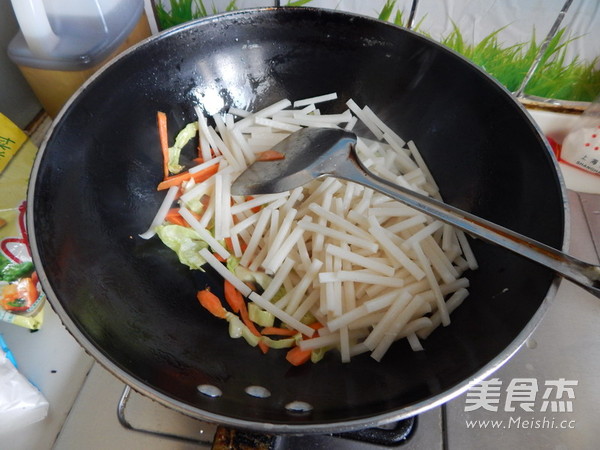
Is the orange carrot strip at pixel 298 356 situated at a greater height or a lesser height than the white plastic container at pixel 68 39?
lesser

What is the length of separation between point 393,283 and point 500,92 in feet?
1.50

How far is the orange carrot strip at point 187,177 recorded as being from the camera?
99 centimetres

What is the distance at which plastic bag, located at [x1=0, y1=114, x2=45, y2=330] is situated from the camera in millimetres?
940

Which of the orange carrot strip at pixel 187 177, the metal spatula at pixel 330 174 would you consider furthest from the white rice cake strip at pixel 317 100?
the orange carrot strip at pixel 187 177

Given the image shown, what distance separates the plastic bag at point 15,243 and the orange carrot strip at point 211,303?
410 mm

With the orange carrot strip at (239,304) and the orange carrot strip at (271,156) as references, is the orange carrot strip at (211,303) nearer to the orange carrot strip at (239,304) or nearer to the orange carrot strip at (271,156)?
the orange carrot strip at (239,304)

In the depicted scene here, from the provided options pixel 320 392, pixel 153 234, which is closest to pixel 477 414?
pixel 320 392

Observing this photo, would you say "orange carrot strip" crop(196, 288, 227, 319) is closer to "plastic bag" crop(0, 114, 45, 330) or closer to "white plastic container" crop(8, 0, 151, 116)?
"plastic bag" crop(0, 114, 45, 330)

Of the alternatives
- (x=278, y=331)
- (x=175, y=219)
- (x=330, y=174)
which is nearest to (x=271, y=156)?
(x=330, y=174)

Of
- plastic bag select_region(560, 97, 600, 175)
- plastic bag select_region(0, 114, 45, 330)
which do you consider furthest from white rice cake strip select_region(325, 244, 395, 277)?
plastic bag select_region(560, 97, 600, 175)

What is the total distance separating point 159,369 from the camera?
681 mm

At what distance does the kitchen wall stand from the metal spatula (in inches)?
28.3

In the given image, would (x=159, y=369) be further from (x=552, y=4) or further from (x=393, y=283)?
(x=552, y=4)

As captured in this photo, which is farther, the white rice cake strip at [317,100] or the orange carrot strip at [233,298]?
the white rice cake strip at [317,100]
